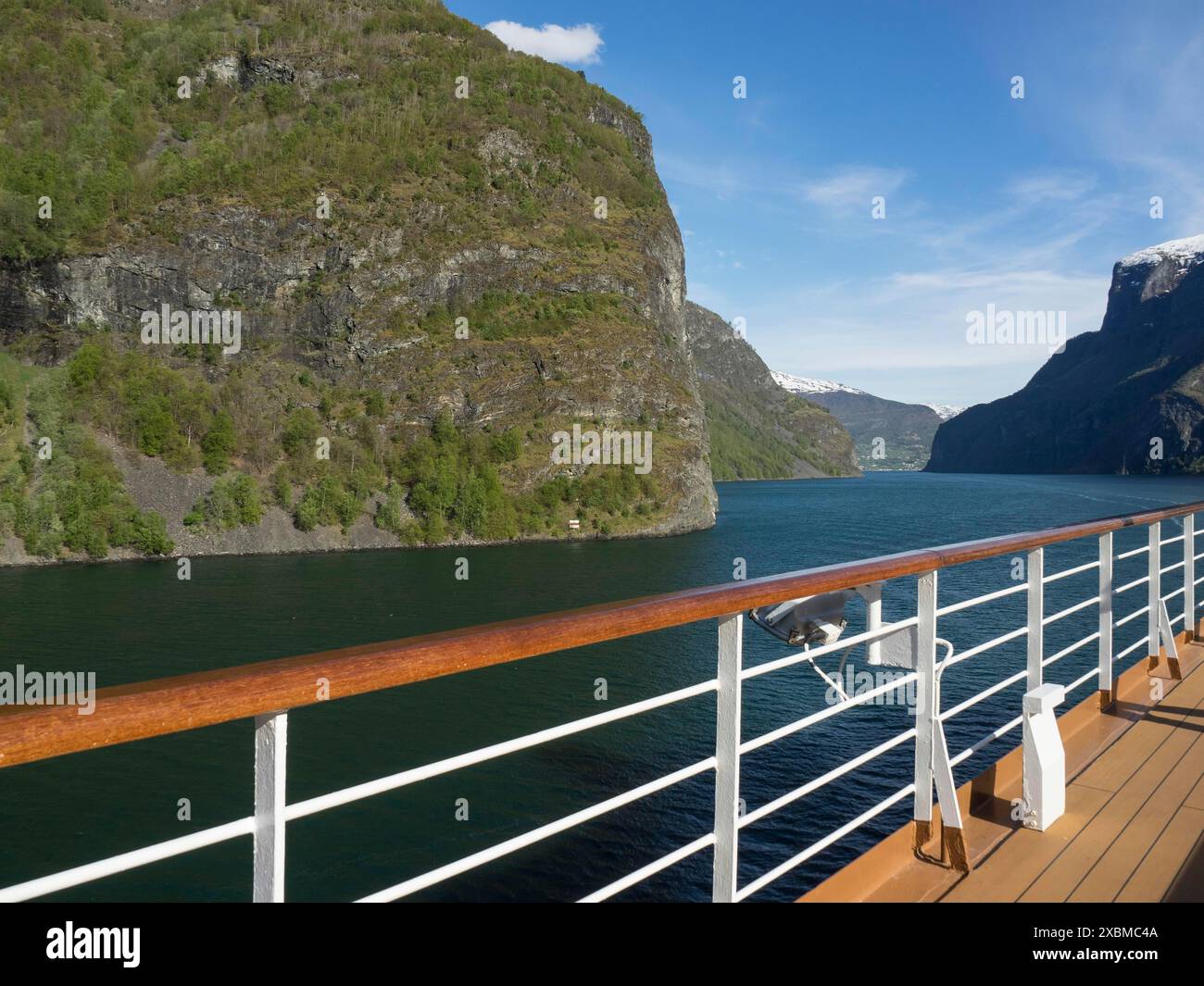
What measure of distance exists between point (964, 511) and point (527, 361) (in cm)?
3800

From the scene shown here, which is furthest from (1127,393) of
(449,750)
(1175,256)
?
(449,750)

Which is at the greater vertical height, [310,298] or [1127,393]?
[1127,393]

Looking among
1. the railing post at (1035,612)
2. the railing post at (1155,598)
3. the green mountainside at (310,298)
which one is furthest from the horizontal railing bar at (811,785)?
the green mountainside at (310,298)

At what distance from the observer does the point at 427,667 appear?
4.64ft

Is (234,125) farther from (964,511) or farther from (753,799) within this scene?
(753,799)

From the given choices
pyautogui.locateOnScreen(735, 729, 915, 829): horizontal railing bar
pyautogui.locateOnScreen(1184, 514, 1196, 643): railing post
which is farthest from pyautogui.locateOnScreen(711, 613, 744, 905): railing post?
pyautogui.locateOnScreen(1184, 514, 1196, 643): railing post

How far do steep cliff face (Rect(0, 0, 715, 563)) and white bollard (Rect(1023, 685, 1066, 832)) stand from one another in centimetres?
4998

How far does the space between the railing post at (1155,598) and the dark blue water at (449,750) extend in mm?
6314

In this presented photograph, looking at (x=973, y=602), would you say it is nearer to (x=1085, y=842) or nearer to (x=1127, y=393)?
(x=1085, y=842)

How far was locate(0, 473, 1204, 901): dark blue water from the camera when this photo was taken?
11.5m

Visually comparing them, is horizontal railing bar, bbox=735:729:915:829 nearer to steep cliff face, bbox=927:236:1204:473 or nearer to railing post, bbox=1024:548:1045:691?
railing post, bbox=1024:548:1045:691

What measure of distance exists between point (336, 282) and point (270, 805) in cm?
6883

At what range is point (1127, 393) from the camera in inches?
6191

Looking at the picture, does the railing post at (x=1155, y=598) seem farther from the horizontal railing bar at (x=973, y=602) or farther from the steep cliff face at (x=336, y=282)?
the steep cliff face at (x=336, y=282)
